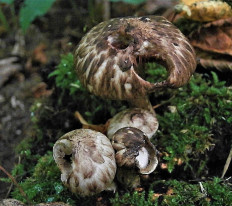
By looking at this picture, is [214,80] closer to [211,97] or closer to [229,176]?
[211,97]

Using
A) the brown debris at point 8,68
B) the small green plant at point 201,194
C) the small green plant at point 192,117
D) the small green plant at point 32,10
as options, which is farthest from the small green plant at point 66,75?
the small green plant at point 201,194

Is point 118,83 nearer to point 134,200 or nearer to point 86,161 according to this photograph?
point 86,161

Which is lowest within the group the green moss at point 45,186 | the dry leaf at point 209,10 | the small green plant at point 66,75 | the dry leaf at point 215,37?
the green moss at point 45,186

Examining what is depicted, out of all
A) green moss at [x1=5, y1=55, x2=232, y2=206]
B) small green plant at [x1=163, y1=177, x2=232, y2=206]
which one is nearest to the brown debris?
green moss at [x1=5, y1=55, x2=232, y2=206]

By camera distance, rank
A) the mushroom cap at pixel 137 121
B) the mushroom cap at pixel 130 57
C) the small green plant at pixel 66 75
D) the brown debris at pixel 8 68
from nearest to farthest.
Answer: the mushroom cap at pixel 130 57 < the mushroom cap at pixel 137 121 < the small green plant at pixel 66 75 < the brown debris at pixel 8 68

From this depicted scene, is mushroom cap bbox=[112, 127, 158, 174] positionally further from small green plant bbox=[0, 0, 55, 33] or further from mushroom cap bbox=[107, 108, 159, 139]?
small green plant bbox=[0, 0, 55, 33]

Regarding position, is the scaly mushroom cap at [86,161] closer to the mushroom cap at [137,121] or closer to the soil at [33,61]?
the mushroom cap at [137,121]

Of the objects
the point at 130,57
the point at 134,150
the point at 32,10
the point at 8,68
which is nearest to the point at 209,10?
the point at 130,57
